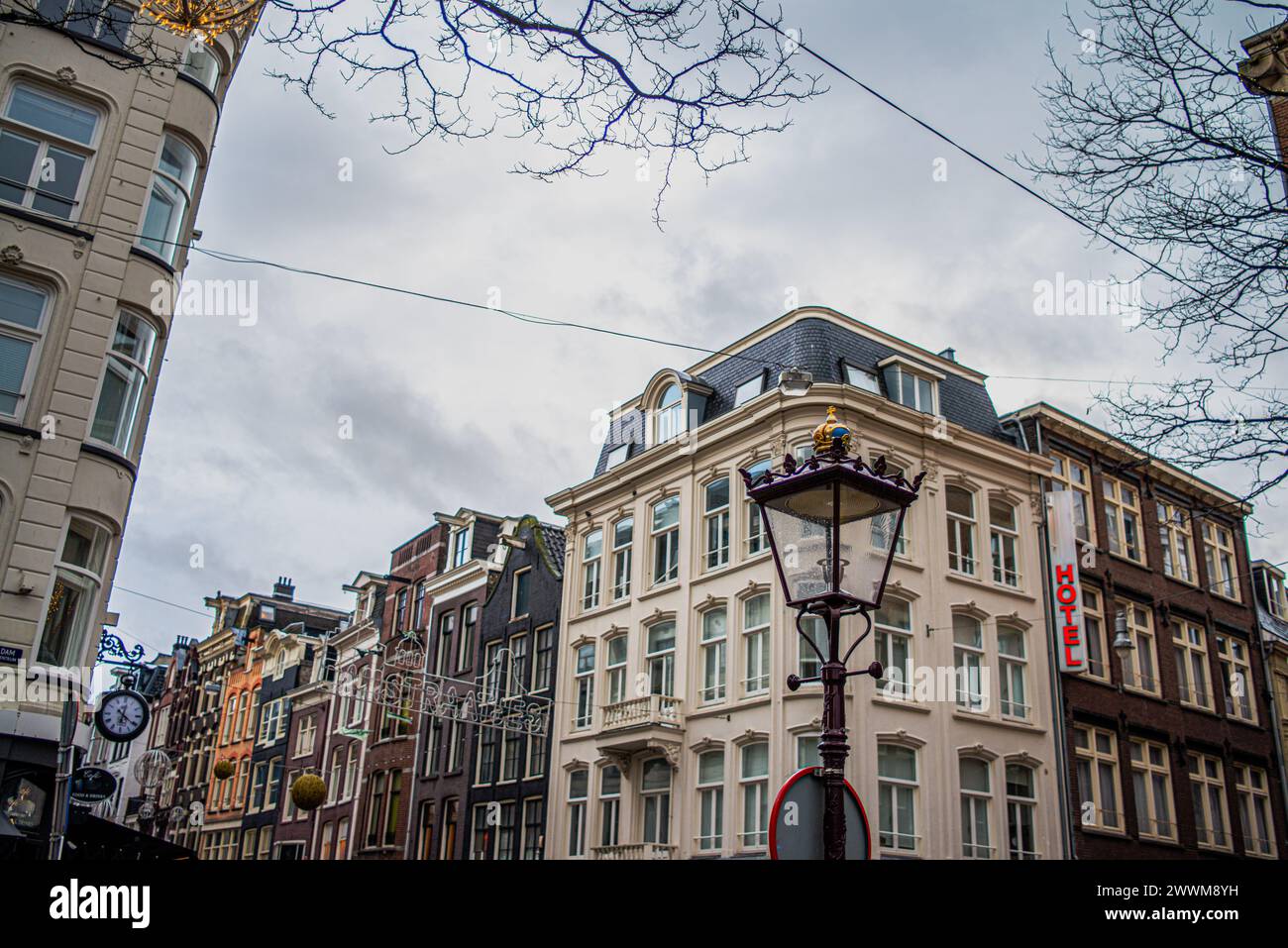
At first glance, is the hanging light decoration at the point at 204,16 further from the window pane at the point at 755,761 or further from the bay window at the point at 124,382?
the window pane at the point at 755,761

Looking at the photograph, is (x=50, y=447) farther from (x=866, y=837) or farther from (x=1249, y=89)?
(x=1249, y=89)

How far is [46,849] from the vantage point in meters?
13.8

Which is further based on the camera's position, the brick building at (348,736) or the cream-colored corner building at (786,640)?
the brick building at (348,736)

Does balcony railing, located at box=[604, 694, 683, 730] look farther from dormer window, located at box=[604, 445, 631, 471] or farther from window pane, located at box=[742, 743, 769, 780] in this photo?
dormer window, located at box=[604, 445, 631, 471]

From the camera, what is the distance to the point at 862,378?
26.4m

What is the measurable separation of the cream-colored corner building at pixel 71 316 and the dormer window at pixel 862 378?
15.5 metres

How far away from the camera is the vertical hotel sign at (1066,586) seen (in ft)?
83.7

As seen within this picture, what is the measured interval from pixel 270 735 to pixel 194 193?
36.0 metres

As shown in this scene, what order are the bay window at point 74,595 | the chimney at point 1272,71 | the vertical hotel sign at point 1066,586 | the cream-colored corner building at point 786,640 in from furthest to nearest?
the vertical hotel sign at point 1066,586 < the cream-colored corner building at point 786,640 < the bay window at point 74,595 < the chimney at point 1272,71

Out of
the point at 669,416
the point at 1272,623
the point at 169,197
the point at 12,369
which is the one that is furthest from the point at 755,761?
the point at 1272,623

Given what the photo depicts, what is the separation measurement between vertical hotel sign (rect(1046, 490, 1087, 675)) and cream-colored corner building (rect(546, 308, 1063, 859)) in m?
0.50

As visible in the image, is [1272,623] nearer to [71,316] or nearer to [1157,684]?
[1157,684]

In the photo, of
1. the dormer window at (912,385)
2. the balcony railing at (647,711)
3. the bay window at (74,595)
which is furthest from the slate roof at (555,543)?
the bay window at (74,595)
